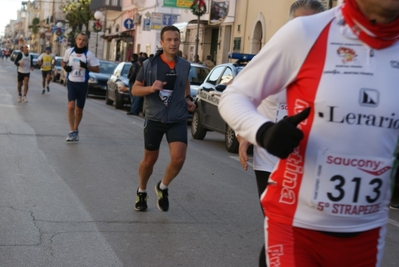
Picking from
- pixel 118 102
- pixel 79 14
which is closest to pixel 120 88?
pixel 118 102

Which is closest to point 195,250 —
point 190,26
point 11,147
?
point 11,147

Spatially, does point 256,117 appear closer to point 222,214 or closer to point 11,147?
point 222,214

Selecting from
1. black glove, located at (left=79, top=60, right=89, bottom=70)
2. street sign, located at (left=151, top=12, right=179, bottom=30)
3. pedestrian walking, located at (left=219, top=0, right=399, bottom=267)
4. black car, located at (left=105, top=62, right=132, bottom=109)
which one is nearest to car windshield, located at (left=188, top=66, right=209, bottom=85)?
black car, located at (left=105, top=62, right=132, bottom=109)

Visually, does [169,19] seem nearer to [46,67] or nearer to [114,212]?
[46,67]

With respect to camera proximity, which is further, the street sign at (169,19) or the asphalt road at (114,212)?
the street sign at (169,19)

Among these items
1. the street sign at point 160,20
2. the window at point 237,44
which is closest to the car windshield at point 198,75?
the window at point 237,44

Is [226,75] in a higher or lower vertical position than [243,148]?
lower

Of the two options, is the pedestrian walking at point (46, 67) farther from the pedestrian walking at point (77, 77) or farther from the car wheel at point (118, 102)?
the pedestrian walking at point (77, 77)

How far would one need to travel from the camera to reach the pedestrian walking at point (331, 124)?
2.54 metres

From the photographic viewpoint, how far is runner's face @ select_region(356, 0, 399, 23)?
97.1 inches

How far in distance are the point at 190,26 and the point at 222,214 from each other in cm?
3128

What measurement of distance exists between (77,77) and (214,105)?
9.66 ft

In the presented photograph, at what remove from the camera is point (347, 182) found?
2.57 meters

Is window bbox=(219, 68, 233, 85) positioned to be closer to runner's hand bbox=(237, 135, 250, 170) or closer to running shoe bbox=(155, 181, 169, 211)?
running shoe bbox=(155, 181, 169, 211)
